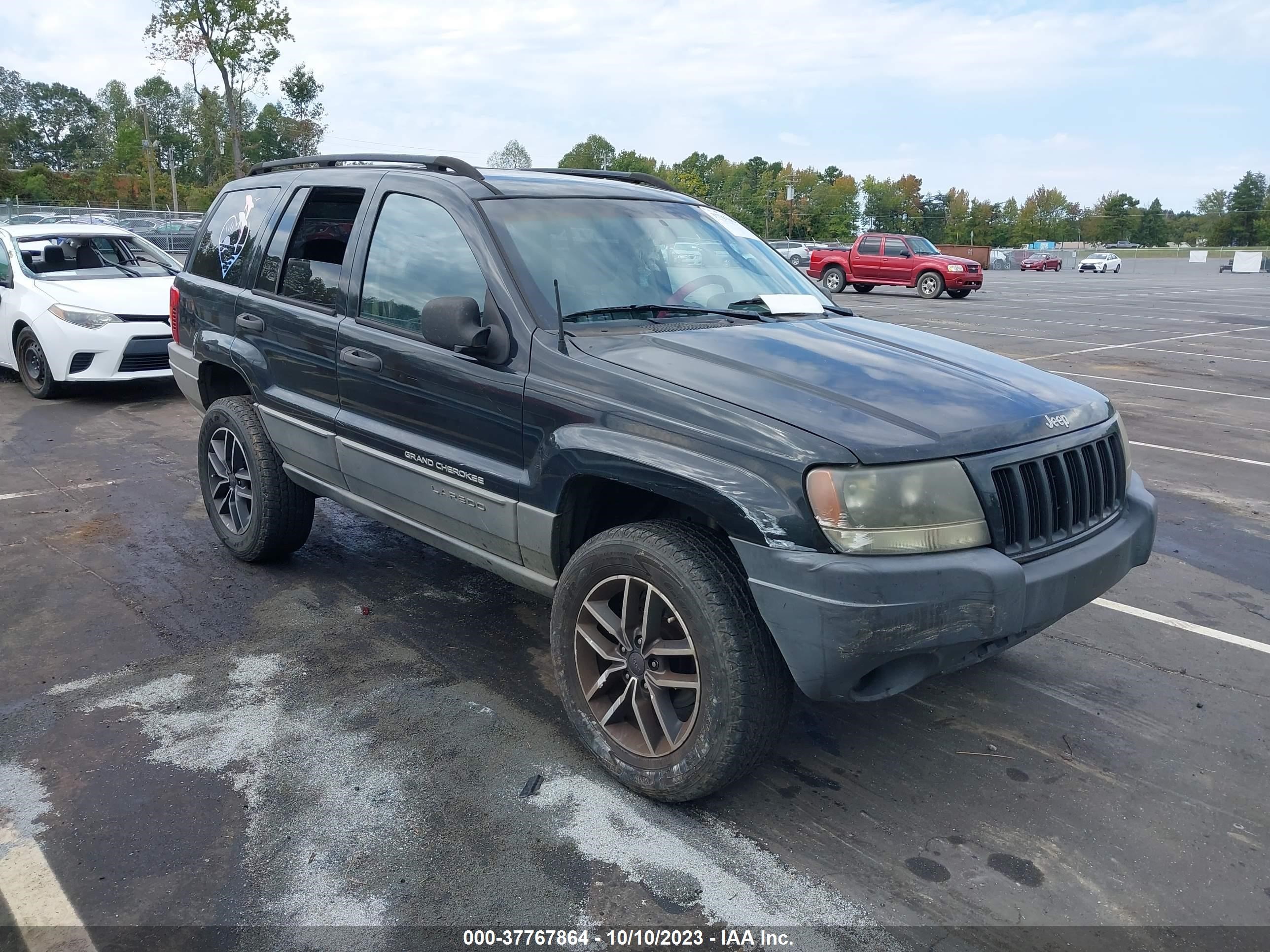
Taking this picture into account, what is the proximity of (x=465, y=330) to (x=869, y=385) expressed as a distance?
1331 millimetres

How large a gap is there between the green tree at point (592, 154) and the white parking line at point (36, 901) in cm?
12119

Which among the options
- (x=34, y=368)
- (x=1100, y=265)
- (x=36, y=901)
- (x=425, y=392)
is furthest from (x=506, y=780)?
(x=1100, y=265)

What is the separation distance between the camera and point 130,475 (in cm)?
705

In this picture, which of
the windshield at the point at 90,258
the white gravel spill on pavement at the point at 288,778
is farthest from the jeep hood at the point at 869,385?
the windshield at the point at 90,258

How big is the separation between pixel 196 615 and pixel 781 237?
85.8 meters

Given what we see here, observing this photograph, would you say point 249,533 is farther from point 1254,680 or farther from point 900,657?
point 1254,680

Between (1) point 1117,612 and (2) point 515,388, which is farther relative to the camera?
(1) point 1117,612

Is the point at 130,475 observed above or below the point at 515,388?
below

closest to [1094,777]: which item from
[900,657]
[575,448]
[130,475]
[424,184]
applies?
[900,657]

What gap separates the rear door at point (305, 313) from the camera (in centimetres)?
423

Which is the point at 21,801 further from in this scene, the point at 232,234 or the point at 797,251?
the point at 797,251

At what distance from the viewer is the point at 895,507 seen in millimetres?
2676

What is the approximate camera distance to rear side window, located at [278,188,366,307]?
424 centimetres

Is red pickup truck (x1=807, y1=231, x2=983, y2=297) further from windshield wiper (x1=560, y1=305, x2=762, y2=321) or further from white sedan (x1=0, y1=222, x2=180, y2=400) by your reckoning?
windshield wiper (x1=560, y1=305, x2=762, y2=321)
